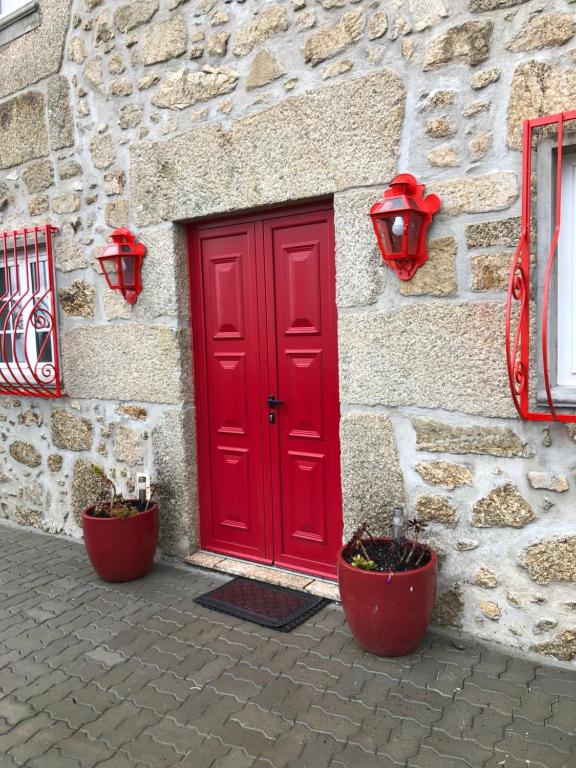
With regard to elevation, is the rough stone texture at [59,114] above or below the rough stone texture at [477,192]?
above

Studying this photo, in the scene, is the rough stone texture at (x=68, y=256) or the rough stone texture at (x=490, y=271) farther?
the rough stone texture at (x=68, y=256)

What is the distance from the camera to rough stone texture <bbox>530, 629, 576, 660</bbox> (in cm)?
252

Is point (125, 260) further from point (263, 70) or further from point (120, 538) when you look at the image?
point (120, 538)

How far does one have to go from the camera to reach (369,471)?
3.01 m

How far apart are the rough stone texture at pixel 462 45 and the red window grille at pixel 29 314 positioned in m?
2.74

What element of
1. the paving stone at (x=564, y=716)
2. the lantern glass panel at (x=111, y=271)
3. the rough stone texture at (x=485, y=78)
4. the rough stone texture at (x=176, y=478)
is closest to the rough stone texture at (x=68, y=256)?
the lantern glass panel at (x=111, y=271)

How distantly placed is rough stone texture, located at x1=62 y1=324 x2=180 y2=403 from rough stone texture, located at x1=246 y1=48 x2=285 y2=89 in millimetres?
1453

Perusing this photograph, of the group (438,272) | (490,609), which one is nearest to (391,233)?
(438,272)

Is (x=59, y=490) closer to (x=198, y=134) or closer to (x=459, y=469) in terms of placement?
(x=198, y=134)

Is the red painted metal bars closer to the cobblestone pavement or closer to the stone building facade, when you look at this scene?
the stone building facade

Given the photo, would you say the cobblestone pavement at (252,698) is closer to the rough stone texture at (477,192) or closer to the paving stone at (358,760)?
the paving stone at (358,760)

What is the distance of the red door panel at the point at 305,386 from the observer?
3256mm

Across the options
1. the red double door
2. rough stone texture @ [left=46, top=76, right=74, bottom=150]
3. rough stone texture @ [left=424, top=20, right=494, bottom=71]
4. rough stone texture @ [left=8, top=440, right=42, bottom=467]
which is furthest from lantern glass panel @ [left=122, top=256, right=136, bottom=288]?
rough stone texture @ [left=424, top=20, right=494, bottom=71]

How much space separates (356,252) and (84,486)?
2.55m
